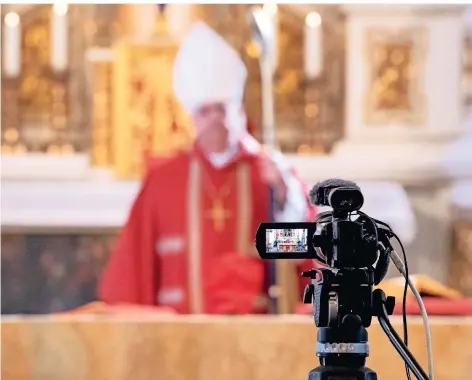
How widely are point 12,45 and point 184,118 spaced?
A: 2.17 ft

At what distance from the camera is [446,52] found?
110 inches

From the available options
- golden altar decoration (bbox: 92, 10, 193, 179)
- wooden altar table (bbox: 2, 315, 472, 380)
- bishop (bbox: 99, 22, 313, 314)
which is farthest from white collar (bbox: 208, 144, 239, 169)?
wooden altar table (bbox: 2, 315, 472, 380)

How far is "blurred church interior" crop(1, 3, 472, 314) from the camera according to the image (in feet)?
9.14

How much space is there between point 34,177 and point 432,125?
1.36 m

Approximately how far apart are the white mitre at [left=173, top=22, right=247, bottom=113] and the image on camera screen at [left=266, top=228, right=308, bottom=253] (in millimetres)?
1643

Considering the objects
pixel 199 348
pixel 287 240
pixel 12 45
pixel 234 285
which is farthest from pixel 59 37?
pixel 287 240

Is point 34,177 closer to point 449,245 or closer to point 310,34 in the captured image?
point 310,34

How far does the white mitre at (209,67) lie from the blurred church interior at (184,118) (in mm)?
34

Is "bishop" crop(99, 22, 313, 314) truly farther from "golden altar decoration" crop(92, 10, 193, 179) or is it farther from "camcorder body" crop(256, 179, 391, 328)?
"camcorder body" crop(256, 179, 391, 328)

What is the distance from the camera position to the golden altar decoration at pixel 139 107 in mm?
2873

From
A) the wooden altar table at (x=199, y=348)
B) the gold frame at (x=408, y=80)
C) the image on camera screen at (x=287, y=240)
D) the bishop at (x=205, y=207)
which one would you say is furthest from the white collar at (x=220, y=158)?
the image on camera screen at (x=287, y=240)

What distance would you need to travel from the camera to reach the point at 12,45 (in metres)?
A: 2.92

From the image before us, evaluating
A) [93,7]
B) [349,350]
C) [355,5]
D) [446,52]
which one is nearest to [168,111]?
[93,7]

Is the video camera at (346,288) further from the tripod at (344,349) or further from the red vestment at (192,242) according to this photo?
the red vestment at (192,242)
